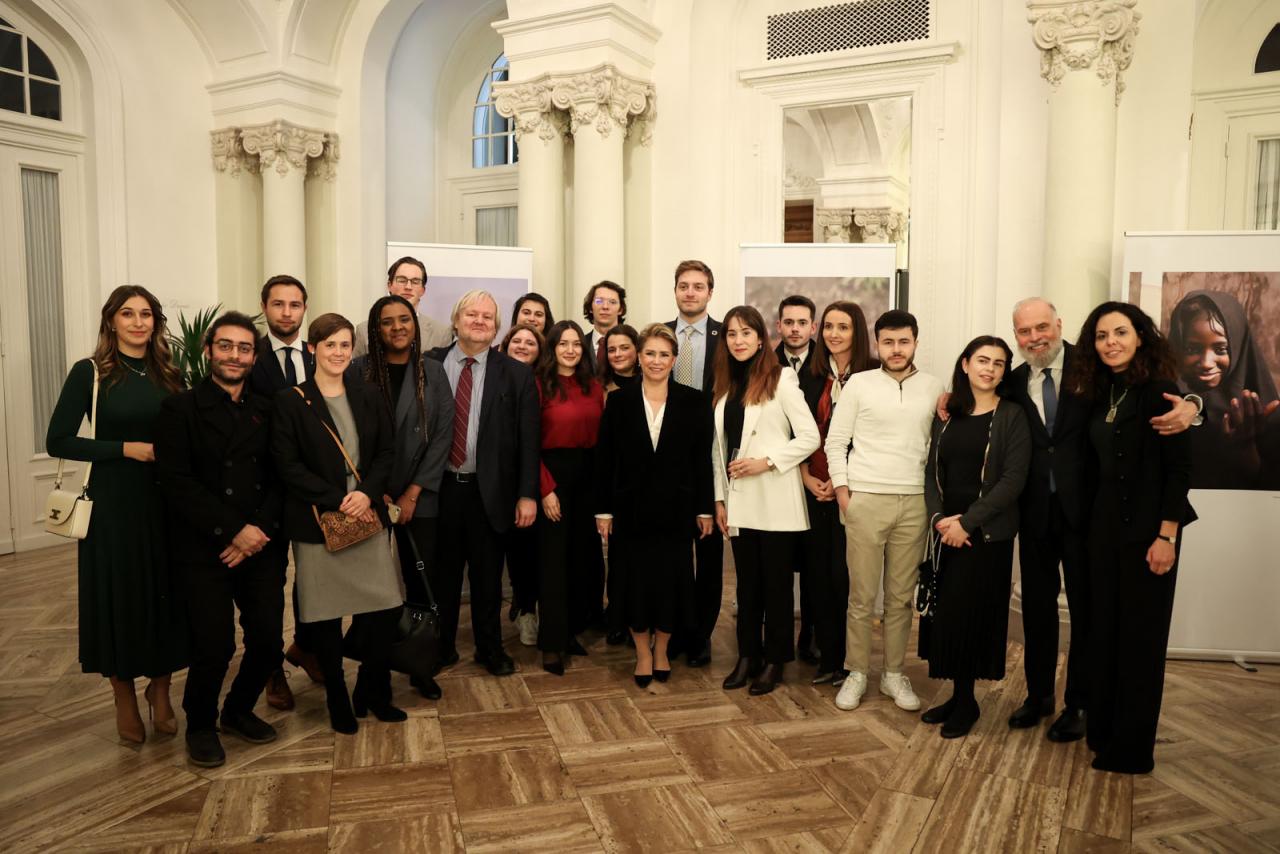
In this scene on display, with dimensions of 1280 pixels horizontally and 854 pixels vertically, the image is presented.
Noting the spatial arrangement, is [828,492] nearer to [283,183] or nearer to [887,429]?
[887,429]

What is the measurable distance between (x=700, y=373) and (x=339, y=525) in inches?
82.8

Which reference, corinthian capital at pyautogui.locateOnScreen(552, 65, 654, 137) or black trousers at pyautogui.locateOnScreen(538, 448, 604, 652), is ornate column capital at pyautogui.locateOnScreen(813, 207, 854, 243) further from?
black trousers at pyautogui.locateOnScreen(538, 448, 604, 652)

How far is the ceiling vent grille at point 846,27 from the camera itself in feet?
20.7

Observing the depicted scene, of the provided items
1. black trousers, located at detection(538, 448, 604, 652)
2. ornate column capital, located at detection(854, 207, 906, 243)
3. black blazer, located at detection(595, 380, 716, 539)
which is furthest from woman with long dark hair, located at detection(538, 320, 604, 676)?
ornate column capital, located at detection(854, 207, 906, 243)

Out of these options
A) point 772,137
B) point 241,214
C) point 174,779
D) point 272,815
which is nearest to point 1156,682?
point 272,815

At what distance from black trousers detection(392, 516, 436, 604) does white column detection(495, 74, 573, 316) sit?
11.1ft

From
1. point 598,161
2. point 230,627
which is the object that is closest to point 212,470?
point 230,627

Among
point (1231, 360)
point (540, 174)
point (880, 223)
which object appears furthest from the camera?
point (880, 223)

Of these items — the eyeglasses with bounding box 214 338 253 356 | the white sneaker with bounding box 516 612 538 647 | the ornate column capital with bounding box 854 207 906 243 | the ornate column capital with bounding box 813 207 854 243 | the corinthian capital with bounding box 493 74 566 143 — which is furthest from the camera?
the ornate column capital with bounding box 813 207 854 243

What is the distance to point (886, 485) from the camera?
3672 mm

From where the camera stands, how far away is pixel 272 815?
2918mm

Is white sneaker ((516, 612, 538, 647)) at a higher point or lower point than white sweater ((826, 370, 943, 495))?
lower

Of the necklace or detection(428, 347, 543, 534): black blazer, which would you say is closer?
the necklace

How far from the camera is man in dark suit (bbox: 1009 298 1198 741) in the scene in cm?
332
